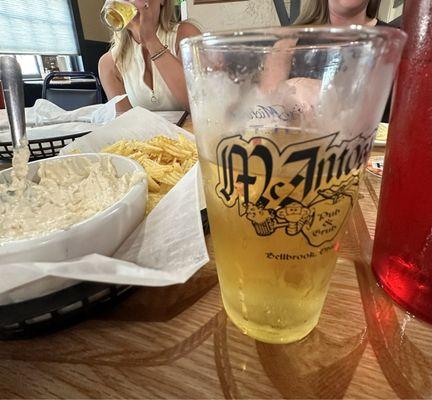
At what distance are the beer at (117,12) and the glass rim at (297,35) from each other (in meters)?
1.21

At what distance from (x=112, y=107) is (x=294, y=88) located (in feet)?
2.87

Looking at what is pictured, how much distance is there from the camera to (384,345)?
0.29 metres

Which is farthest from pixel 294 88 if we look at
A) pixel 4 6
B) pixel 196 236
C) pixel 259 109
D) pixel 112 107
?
pixel 4 6

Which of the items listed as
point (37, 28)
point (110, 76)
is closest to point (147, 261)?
point (110, 76)

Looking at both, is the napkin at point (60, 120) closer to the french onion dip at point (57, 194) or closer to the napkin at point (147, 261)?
the french onion dip at point (57, 194)

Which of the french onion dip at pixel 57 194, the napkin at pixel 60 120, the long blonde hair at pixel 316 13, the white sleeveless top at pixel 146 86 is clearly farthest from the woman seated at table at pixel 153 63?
the french onion dip at pixel 57 194

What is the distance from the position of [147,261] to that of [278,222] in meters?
0.15

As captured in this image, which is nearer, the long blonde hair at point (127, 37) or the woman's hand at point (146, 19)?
the woman's hand at point (146, 19)

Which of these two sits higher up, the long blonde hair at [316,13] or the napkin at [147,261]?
the long blonde hair at [316,13]

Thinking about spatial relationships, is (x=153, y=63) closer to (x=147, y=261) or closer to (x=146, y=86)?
(x=146, y=86)

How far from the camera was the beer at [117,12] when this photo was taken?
1217 mm

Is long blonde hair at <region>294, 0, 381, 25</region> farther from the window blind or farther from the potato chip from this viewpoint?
the window blind

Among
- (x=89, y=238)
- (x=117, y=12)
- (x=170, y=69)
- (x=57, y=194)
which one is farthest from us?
(x=170, y=69)

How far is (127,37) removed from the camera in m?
2.03
